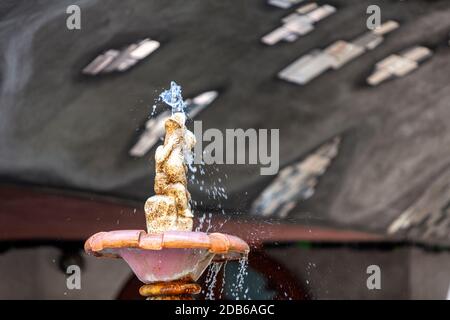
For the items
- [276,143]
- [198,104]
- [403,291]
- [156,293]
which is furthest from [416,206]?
[156,293]

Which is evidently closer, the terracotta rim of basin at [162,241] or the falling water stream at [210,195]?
the terracotta rim of basin at [162,241]

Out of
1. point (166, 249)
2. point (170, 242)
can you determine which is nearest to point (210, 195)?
point (166, 249)

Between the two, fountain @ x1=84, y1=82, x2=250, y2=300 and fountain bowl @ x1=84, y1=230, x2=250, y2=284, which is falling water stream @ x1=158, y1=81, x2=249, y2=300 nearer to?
fountain @ x1=84, y1=82, x2=250, y2=300

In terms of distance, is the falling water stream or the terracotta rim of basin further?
the falling water stream

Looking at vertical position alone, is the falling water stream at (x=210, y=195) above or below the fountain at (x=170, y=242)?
below

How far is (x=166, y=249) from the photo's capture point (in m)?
8.42

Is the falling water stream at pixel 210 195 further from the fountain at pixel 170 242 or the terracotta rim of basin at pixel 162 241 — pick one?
the terracotta rim of basin at pixel 162 241

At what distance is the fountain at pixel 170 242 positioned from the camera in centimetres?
826

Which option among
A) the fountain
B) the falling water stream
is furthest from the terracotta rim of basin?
the falling water stream

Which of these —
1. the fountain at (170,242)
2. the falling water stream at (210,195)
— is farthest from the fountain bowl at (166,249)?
the falling water stream at (210,195)

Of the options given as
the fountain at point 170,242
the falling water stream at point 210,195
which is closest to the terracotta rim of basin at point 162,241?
the fountain at point 170,242

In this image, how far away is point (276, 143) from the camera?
1852 cm

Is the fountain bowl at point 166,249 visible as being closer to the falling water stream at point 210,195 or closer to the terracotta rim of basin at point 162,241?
the terracotta rim of basin at point 162,241

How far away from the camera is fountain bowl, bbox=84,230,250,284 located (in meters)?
8.21
